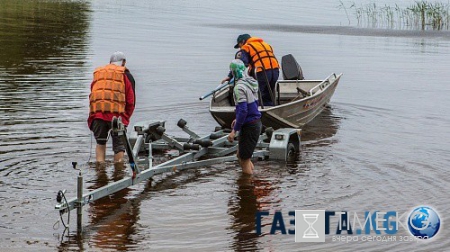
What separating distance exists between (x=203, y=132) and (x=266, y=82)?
1.48 meters

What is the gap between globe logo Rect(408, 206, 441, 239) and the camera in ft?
29.9

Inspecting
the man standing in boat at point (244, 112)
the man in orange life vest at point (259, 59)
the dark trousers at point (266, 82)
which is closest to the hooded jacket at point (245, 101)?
the man standing in boat at point (244, 112)

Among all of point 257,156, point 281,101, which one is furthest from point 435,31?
point 257,156

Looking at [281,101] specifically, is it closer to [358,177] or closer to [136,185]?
[358,177]

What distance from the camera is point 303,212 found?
9.70 metres

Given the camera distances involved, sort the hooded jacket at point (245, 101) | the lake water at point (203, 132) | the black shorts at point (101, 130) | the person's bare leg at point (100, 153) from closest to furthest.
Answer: the lake water at point (203, 132) < the hooded jacket at point (245, 101) < the black shorts at point (101, 130) < the person's bare leg at point (100, 153)

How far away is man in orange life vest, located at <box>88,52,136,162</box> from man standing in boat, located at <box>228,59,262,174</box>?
1516 millimetres

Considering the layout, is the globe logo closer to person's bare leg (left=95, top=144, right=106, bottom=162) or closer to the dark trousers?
person's bare leg (left=95, top=144, right=106, bottom=162)

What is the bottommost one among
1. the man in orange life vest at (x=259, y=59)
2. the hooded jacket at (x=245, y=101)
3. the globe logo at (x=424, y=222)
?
the globe logo at (x=424, y=222)

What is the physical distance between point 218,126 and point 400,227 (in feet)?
20.0

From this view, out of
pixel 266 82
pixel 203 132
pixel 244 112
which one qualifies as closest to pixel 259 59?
pixel 266 82

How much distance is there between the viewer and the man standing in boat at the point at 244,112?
430 inches

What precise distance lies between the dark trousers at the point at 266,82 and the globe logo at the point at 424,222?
5336 mm

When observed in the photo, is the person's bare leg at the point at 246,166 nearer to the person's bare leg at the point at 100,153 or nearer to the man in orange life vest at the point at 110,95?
the man in orange life vest at the point at 110,95
